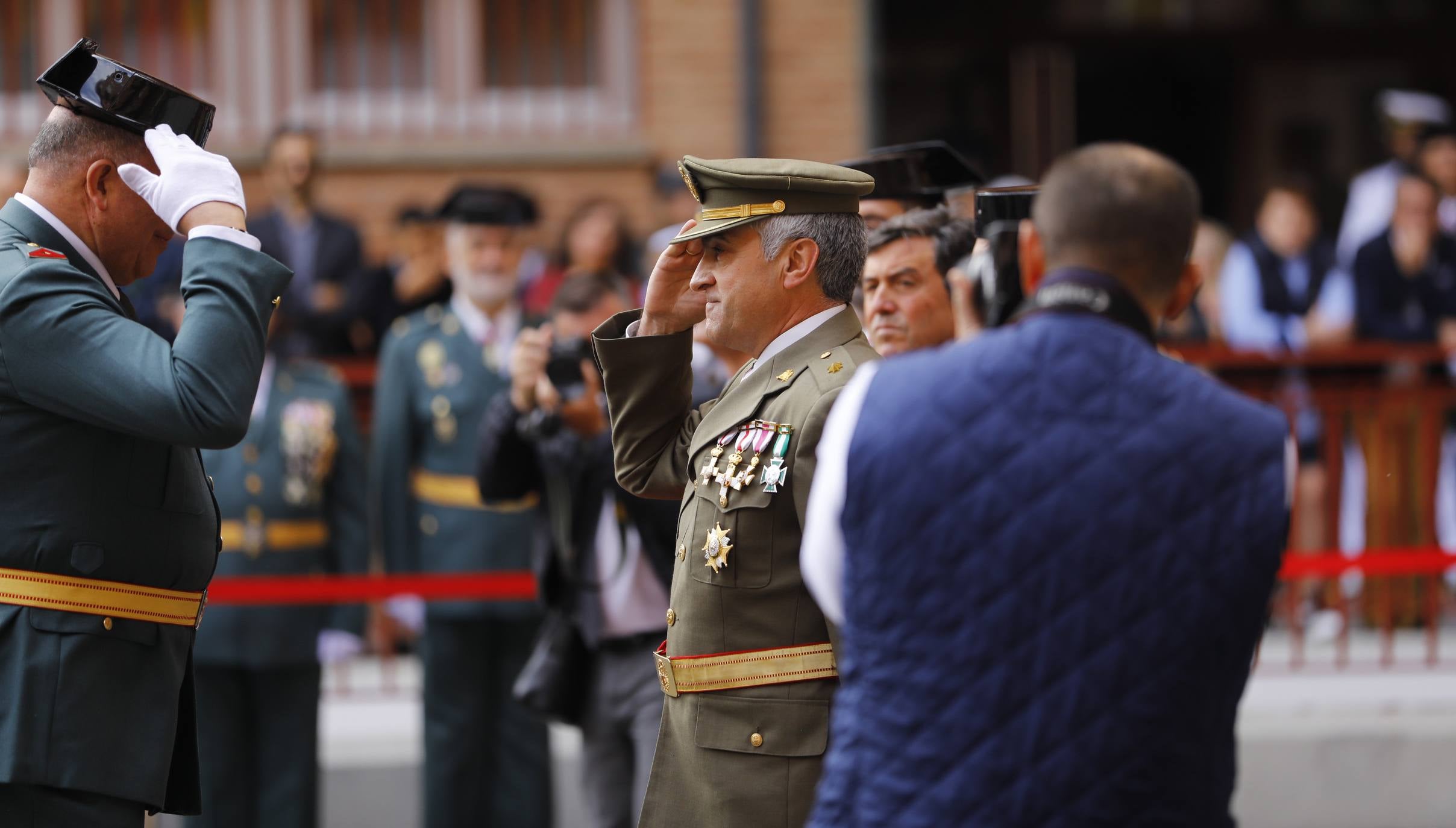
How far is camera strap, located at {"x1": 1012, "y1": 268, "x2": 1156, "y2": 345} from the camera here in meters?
2.31

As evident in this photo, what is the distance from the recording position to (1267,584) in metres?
2.30

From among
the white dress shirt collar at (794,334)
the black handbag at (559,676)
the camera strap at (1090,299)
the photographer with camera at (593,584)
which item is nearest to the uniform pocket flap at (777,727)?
the white dress shirt collar at (794,334)

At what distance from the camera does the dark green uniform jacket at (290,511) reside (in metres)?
5.50

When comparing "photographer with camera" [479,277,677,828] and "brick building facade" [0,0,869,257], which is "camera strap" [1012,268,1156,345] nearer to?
"photographer with camera" [479,277,677,828]

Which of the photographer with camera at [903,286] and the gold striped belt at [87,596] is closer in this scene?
the gold striped belt at [87,596]

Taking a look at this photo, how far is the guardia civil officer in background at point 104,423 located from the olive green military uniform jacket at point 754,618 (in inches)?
33.7

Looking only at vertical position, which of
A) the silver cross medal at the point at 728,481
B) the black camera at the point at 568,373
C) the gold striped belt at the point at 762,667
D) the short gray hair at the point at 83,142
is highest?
the short gray hair at the point at 83,142

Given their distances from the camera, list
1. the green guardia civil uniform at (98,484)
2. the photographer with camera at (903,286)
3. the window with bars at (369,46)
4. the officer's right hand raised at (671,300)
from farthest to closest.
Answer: the window with bars at (369,46), the photographer with camera at (903,286), the officer's right hand raised at (671,300), the green guardia civil uniform at (98,484)

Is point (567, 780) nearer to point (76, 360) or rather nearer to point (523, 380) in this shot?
point (523, 380)

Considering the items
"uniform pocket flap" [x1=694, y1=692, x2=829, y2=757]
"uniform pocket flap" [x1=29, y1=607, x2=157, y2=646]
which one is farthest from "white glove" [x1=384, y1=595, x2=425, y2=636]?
"uniform pocket flap" [x1=694, y1=692, x2=829, y2=757]

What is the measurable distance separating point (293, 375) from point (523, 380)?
4.26ft

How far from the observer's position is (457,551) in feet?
20.1

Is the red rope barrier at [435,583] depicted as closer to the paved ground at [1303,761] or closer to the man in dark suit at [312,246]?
the paved ground at [1303,761]

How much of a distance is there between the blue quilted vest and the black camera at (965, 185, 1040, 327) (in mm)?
1321
